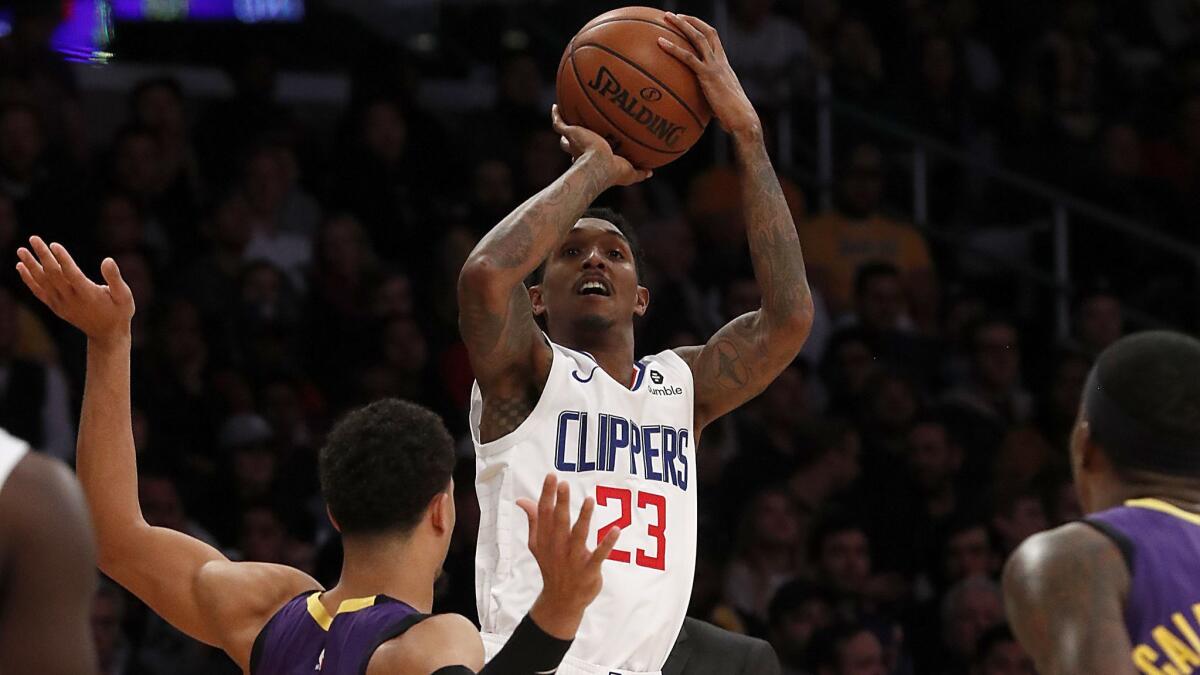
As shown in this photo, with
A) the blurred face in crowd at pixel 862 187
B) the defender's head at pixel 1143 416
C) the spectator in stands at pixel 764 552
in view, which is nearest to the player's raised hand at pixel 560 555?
the defender's head at pixel 1143 416

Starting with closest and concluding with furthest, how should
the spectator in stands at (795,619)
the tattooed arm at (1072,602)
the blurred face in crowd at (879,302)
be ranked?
the tattooed arm at (1072,602) < the spectator in stands at (795,619) < the blurred face in crowd at (879,302)

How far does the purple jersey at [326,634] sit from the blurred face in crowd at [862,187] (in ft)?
21.8

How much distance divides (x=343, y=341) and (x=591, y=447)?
3840mm

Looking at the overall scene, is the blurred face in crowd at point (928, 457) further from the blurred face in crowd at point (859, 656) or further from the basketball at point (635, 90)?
the basketball at point (635, 90)

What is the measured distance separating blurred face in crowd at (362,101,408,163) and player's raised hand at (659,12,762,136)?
4401 millimetres

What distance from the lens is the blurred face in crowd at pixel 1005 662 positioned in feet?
23.8

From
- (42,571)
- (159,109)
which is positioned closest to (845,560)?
(159,109)

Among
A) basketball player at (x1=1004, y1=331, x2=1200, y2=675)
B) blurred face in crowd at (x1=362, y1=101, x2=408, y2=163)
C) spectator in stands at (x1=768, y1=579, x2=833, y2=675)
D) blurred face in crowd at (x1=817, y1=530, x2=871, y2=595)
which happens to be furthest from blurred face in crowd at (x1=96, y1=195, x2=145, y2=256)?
basketball player at (x1=1004, y1=331, x2=1200, y2=675)

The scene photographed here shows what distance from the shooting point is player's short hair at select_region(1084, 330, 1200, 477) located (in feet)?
9.81

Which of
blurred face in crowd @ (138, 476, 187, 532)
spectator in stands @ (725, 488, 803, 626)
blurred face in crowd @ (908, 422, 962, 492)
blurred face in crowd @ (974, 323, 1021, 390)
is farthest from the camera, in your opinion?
blurred face in crowd @ (974, 323, 1021, 390)

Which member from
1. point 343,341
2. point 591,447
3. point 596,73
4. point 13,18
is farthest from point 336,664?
point 13,18

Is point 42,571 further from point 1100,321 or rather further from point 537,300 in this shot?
point 1100,321

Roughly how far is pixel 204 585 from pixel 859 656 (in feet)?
12.7

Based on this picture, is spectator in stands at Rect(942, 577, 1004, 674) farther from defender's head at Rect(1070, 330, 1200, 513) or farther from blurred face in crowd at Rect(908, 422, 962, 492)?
defender's head at Rect(1070, 330, 1200, 513)
